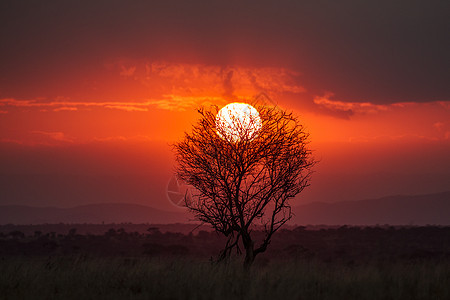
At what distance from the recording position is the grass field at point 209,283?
1820 centimetres

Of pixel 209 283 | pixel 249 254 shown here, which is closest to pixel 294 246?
pixel 249 254

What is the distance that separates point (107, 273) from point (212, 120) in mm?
6995

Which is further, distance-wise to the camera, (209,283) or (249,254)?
(249,254)

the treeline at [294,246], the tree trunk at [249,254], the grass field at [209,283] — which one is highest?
the treeline at [294,246]

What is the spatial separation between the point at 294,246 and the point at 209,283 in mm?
38254

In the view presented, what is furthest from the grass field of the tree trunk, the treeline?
the treeline

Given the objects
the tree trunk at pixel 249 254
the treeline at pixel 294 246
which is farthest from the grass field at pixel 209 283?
the treeline at pixel 294 246

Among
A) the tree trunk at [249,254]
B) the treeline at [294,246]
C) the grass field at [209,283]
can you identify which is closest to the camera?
the grass field at [209,283]

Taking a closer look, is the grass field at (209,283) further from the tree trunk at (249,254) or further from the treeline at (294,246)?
the treeline at (294,246)

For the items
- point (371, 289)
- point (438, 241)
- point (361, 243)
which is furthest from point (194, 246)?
point (371, 289)

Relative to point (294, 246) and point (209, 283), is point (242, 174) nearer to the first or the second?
point (209, 283)

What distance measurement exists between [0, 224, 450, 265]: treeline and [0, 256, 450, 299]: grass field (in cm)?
2441

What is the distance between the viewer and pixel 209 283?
19344mm

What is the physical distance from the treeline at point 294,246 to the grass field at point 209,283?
80.1 feet
